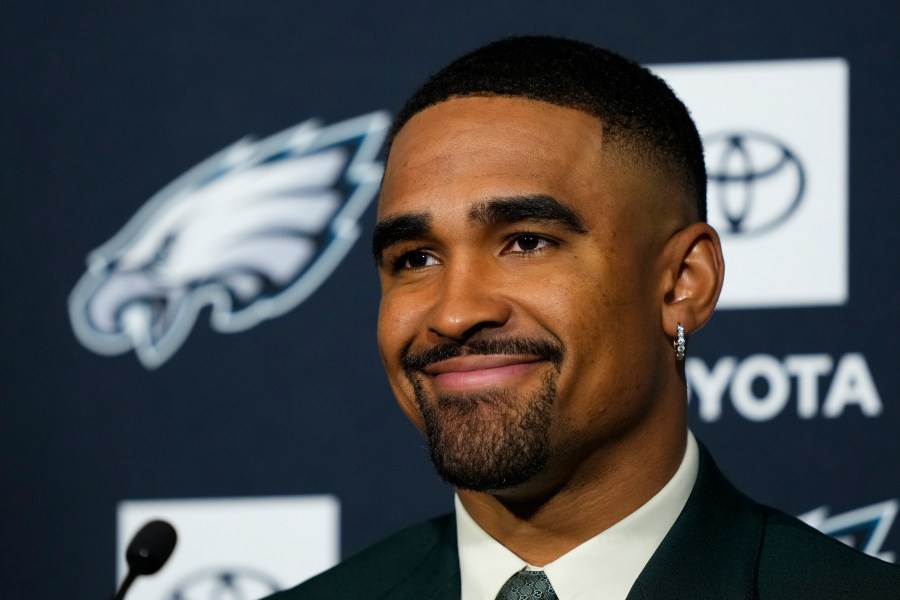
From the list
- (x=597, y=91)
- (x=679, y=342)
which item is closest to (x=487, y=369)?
(x=679, y=342)

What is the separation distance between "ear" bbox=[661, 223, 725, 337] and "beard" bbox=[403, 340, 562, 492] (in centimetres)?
21

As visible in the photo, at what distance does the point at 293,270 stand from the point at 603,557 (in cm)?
120

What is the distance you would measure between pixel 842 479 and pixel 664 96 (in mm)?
1049

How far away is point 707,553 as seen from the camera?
143cm

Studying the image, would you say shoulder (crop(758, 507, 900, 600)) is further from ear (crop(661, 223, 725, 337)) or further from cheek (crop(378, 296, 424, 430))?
cheek (crop(378, 296, 424, 430))

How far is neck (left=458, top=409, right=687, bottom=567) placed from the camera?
142 cm

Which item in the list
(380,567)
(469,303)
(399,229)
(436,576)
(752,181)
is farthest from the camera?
(752,181)

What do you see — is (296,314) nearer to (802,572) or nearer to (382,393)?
(382,393)

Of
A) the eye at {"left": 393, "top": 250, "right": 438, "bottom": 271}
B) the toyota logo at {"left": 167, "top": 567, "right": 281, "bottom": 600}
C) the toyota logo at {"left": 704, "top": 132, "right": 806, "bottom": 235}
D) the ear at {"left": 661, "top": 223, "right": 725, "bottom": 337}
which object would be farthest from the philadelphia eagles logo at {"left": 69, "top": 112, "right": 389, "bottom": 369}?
the ear at {"left": 661, "top": 223, "right": 725, "bottom": 337}

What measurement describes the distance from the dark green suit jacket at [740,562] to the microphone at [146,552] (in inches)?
14.8

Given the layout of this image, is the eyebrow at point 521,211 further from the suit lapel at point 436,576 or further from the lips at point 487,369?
the suit lapel at point 436,576

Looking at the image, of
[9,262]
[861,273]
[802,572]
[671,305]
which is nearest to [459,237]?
[671,305]

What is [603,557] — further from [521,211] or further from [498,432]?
[521,211]

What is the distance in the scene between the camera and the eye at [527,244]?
54.0 inches
